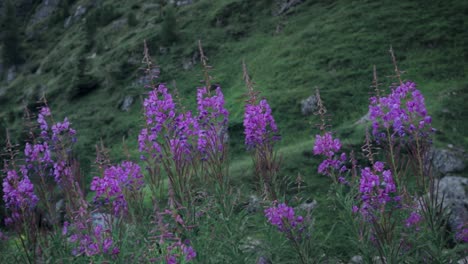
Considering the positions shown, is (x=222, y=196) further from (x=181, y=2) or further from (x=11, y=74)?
(x=11, y=74)

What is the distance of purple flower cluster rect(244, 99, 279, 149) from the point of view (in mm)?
5270

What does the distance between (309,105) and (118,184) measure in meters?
17.4

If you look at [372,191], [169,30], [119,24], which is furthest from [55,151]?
[119,24]

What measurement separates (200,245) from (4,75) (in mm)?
65552

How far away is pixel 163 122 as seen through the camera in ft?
17.6

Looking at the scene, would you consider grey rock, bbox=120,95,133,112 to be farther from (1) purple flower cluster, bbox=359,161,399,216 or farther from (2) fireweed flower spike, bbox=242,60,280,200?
(1) purple flower cluster, bbox=359,161,399,216

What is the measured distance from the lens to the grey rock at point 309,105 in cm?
2152

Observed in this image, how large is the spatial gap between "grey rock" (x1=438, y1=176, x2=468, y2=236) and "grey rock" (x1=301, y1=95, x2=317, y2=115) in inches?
394

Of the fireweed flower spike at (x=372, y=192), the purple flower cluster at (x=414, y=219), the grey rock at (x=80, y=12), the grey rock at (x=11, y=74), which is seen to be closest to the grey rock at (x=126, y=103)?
the purple flower cluster at (x=414, y=219)

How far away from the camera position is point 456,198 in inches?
434

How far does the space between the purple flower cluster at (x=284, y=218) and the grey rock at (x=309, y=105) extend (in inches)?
669

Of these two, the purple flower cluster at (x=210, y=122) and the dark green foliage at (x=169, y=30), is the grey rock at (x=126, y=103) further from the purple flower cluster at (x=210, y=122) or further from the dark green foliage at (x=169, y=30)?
the purple flower cluster at (x=210, y=122)

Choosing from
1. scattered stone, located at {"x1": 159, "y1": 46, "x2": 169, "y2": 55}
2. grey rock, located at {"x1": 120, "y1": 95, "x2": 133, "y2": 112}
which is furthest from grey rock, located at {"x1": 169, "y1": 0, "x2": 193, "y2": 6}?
grey rock, located at {"x1": 120, "y1": 95, "x2": 133, "y2": 112}

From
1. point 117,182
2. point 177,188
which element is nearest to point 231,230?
point 177,188
